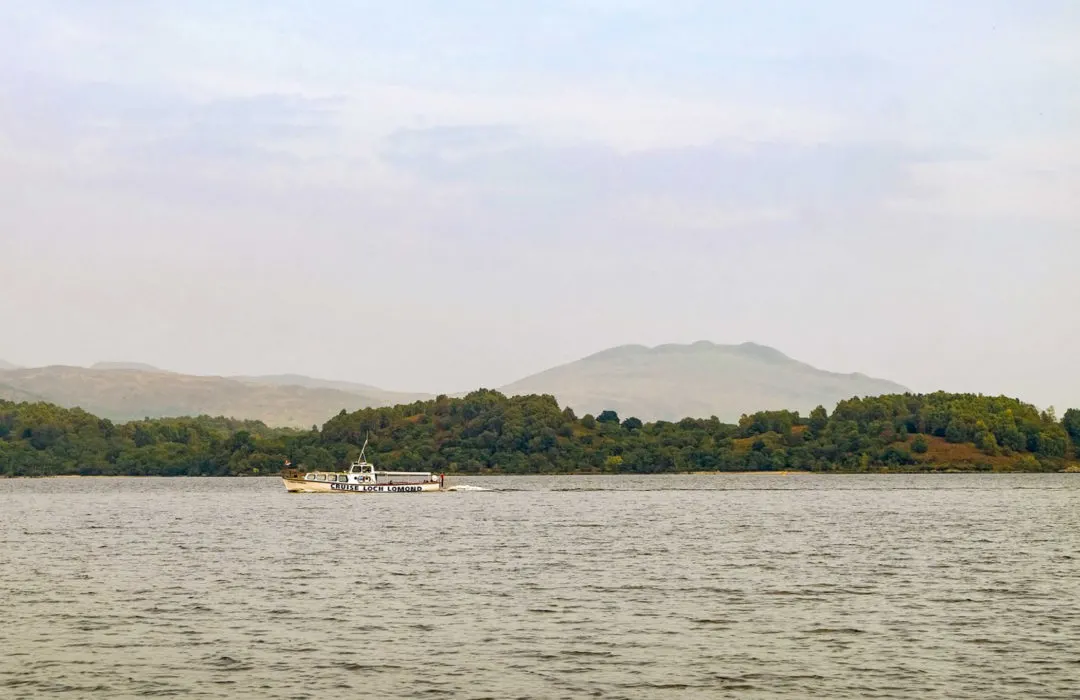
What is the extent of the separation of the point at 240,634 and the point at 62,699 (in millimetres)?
14777

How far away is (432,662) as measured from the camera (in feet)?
176

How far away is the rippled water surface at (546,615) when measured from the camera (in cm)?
4975

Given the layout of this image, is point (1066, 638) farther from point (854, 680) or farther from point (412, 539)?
point (412, 539)

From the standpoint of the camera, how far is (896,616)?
65.9 meters

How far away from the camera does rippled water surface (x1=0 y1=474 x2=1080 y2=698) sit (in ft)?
163

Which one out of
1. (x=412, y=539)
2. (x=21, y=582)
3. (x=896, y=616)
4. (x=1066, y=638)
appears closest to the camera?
(x=1066, y=638)

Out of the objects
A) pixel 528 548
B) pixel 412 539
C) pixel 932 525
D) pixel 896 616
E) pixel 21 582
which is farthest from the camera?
pixel 932 525

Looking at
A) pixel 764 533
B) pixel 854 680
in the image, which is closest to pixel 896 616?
pixel 854 680

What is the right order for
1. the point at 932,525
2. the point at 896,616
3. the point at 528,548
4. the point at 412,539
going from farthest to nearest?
the point at 932,525 < the point at 412,539 < the point at 528,548 < the point at 896,616

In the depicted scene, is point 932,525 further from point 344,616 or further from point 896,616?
point 344,616

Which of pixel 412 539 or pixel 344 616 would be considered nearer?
pixel 344 616

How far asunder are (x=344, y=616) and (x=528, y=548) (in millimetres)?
44682

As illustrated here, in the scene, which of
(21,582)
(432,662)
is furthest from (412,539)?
(432,662)

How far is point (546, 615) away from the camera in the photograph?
66.9 m
